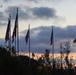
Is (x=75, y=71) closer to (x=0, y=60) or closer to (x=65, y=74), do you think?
(x=65, y=74)

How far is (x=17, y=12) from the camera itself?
66.4 meters

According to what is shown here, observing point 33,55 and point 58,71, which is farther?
point 33,55

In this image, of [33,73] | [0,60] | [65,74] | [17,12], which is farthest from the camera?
[65,74]

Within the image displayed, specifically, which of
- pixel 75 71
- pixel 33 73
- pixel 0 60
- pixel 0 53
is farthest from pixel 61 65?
pixel 0 60

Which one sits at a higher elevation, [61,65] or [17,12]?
[17,12]

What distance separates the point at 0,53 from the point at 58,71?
26.8 m

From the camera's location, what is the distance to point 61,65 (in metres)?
99.1

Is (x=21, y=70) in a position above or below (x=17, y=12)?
below

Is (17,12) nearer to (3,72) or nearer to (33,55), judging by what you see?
(3,72)

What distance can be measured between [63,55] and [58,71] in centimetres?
1304

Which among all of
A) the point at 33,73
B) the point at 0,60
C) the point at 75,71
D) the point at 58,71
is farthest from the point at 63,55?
the point at 0,60

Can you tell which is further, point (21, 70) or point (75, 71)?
point (75, 71)

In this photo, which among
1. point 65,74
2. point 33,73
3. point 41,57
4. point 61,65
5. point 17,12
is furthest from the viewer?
point 41,57

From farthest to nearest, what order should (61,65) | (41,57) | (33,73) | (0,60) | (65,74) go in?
(41,57)
(61,65)
(65,74)
(33,73)
(0,60)
